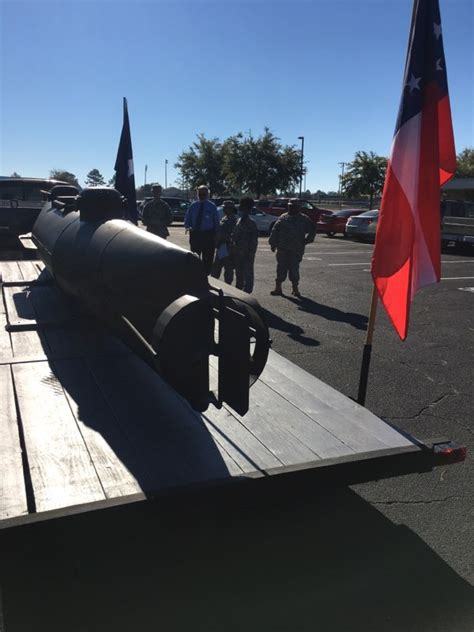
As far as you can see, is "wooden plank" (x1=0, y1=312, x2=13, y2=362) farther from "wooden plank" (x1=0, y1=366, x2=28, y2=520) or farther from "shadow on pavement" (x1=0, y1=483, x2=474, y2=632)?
"shadow on pavement" (x1=0, y1=483, x2=474, y2=632)

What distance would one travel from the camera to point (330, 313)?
8352 mm

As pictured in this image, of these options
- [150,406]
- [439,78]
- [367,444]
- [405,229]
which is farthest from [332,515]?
[439,78]

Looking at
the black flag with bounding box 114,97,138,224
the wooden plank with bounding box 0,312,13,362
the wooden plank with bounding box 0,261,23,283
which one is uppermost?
the black flag with bounding box 114,97,138,224

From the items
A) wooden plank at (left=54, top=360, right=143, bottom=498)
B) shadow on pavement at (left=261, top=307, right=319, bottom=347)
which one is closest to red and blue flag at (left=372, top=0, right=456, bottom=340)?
wooden plank at (left=54, top=360, right=143, bottom=498)

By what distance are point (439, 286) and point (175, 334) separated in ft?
32.3

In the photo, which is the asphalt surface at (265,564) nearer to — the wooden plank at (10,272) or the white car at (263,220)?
the wooden plank at (10,272)

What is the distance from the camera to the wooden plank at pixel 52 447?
2250mm

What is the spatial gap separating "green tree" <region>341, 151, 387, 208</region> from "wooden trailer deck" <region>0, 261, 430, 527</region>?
129 ft

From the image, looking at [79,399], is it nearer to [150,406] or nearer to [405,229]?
[150,406]

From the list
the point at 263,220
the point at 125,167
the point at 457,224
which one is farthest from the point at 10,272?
the point at 263,220

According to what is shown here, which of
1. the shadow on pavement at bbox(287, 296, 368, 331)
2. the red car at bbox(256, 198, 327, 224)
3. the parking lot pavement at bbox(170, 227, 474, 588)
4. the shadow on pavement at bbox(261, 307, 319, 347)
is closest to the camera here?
the parking lot pavement at bbox(170, 227, 474, 588)

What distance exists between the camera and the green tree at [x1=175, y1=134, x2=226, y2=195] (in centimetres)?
4859

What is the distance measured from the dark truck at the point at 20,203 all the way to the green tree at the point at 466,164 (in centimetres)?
5116

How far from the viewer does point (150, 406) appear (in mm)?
3213
